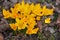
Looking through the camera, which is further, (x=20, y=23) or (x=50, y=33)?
(x=50, y=33)

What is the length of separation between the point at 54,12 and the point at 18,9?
2.37ft

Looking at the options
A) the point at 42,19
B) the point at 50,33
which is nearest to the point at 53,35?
the point at 50,33

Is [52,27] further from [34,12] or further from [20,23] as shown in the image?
[20,23]

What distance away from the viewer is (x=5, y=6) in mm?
3197

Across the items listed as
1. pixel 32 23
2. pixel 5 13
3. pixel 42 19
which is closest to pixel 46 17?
pixel 42 19

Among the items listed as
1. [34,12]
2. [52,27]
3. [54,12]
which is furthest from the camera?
[54,12]

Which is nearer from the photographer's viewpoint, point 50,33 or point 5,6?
point 50,33

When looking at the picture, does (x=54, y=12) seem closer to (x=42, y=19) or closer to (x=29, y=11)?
(x=42, y=19)

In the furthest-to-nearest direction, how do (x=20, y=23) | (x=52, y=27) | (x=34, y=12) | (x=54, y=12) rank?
(x=54, y=12) → (x=52, y=27) → (x=34, y=12) → (x=20, y=23)

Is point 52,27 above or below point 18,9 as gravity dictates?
below

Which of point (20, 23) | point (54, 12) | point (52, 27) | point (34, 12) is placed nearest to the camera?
point (20, 23)

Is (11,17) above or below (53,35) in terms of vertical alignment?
above

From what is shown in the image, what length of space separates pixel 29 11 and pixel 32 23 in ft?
0.63

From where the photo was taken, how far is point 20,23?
2.65m
